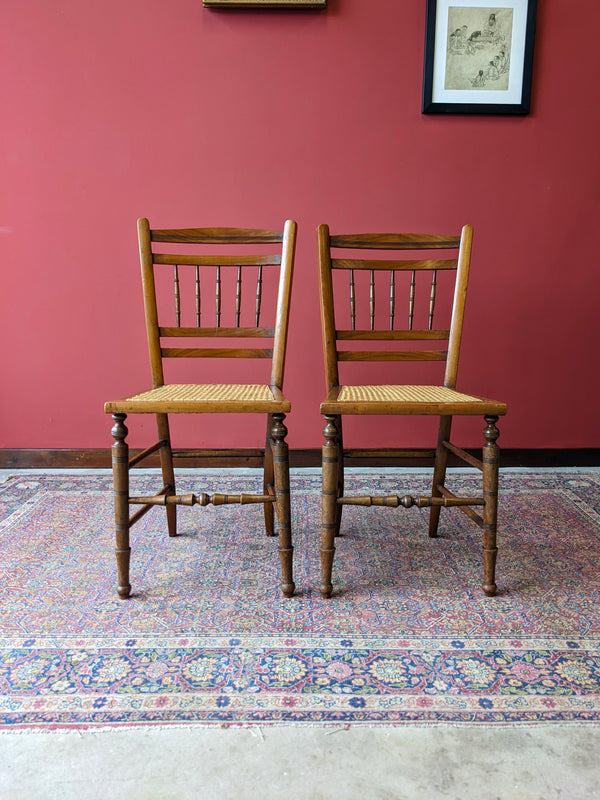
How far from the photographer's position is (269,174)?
94.5 inches

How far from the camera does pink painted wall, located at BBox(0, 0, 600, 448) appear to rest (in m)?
2.31

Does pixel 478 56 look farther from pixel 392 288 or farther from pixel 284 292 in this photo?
pixel 284 292

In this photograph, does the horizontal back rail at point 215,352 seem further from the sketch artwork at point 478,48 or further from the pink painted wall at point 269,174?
the sketch artwork at point 478,48

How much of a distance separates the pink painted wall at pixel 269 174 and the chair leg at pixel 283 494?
44.0 inches

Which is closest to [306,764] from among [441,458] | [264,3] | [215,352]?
[441,458]

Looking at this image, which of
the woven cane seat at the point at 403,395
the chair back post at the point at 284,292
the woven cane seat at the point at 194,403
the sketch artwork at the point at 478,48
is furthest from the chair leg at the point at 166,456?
the sketch artwork at the point at 478,48

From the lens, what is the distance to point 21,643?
1.26m

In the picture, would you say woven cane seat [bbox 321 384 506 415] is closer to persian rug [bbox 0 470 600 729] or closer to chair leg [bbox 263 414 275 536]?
chair leg [bbox 263 414 275 536]

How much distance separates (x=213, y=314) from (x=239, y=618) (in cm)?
142

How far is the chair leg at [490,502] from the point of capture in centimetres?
142

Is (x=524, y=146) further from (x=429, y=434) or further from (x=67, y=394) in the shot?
(x=67, y=394)

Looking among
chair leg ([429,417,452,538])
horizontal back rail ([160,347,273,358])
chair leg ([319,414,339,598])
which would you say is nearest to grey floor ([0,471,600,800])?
chair leg ([319,414,339,598])

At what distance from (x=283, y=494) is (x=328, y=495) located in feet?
0.40

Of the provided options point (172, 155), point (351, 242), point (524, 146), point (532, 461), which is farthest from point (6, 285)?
point (532, 461)
